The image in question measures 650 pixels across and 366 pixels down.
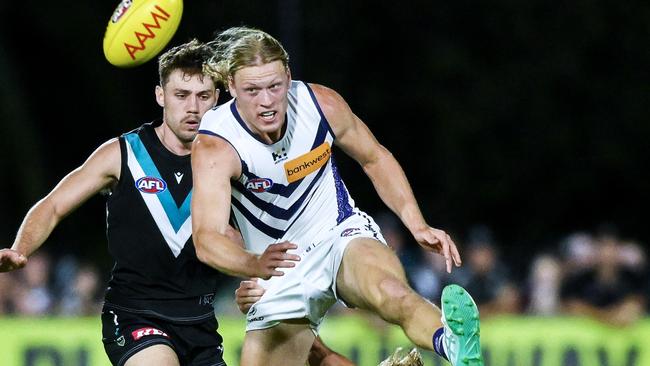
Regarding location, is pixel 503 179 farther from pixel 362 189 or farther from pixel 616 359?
pixel 616 359

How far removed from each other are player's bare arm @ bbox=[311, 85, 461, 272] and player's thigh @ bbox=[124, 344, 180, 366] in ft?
4.17

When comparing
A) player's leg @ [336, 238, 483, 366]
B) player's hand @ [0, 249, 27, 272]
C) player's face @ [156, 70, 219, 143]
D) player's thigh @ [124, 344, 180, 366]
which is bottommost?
player's thigh @ [124, 344, 180, 366]

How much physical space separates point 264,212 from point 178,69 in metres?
0.87

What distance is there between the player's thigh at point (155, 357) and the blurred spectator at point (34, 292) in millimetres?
5414

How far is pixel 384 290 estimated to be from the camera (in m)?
5.61

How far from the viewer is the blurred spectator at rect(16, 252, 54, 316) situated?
1157cm

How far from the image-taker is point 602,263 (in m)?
10.8

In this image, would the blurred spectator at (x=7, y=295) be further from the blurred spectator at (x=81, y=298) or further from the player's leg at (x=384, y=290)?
the player's leg at (x=384, y=290)

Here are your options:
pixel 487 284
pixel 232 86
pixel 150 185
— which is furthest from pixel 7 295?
pixel 232 86

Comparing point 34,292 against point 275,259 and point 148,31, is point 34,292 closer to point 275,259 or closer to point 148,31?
point 148,31

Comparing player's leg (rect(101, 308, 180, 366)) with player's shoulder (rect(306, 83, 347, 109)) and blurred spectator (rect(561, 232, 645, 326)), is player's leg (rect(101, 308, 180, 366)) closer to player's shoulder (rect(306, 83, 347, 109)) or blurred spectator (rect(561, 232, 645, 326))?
player's shoulder (rect(306, 83, 347, 109))

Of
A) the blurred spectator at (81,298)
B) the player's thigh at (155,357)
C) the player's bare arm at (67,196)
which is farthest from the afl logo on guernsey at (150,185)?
the blurred spectator at (81,298)

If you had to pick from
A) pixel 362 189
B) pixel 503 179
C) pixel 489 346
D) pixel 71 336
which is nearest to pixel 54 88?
pixel 362 189

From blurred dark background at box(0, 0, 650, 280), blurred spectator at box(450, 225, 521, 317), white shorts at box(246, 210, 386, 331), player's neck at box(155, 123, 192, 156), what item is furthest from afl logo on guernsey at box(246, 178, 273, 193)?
blurred dark background at box(0, 0, 650, 280)
